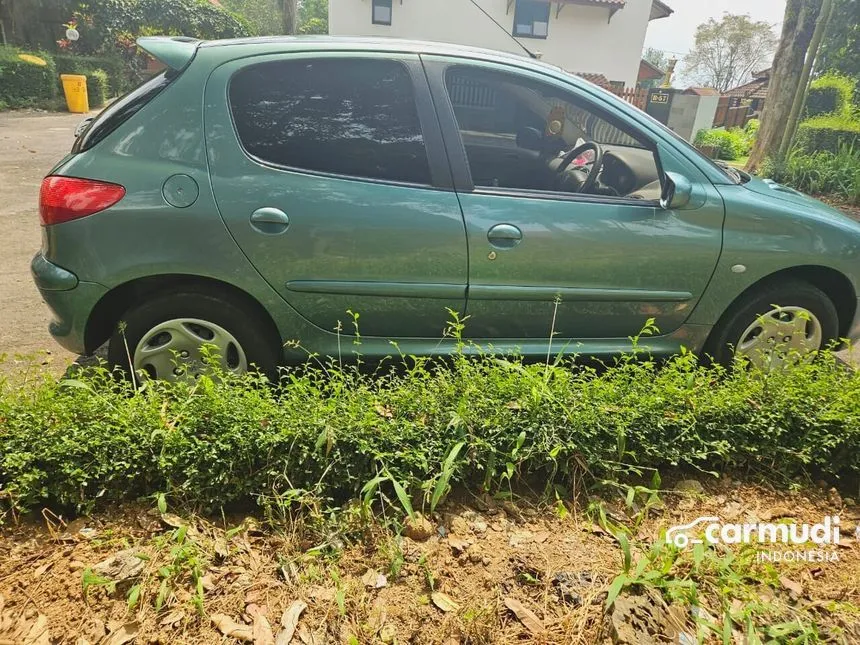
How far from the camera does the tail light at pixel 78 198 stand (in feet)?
8.26

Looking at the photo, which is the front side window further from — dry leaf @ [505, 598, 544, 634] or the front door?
dry leaf @ [505, 598, 544, 634]

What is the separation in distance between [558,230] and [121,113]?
2.19 meters

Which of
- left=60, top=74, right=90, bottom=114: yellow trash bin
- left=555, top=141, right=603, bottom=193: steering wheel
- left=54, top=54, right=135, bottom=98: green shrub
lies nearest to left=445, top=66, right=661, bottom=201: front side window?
left=555, top=141, right=603, bottom=193: steering wheel

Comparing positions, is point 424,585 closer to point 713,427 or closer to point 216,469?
point 216,469

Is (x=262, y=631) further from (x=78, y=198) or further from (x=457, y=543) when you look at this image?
(x=78, y=198)

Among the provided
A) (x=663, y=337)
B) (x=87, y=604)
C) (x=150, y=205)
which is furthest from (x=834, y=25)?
(x=87, y=604)

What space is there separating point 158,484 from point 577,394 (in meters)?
1.67

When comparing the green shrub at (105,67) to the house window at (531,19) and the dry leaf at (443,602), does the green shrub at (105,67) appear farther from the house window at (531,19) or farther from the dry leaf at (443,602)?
the dry leaf at (443,602)

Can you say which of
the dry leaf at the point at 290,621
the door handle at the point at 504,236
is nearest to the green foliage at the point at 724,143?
the door handle at the point at 504,236

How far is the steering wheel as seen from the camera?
3211mm

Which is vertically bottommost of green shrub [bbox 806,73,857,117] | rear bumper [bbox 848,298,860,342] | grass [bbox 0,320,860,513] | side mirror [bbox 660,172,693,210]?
grass [bbox 0,320,860,513]

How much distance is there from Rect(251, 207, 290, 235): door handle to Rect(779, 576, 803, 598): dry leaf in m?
2.40

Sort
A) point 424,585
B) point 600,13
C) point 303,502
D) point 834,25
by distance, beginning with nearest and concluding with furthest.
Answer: point 424,585
point 303,502
point 834,25
point 600,13

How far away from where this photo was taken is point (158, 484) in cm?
205
